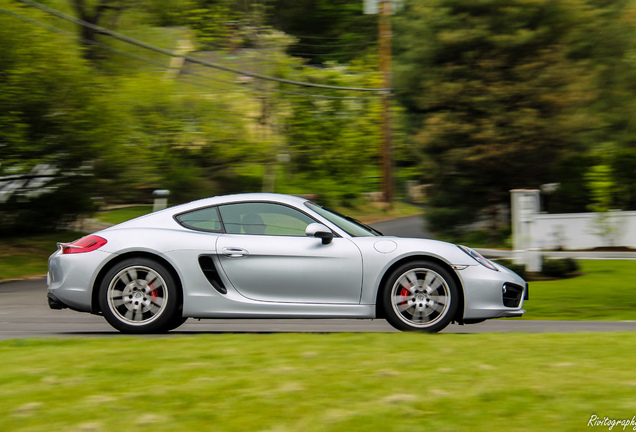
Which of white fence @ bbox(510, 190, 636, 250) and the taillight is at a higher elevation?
white fence @ bbox(510, 190, 636, 250)

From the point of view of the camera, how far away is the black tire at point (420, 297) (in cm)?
719

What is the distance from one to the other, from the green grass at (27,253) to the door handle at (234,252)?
424 inches

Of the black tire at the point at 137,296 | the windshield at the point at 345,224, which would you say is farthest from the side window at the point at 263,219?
the black tire at the point at 137,296

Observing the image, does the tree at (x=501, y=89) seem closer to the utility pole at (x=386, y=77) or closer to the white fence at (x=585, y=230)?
the white fence at (x=585, y=230)

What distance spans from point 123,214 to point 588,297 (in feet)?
74.9

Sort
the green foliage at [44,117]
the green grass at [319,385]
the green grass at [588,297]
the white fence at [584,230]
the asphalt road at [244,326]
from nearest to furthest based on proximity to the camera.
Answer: the green grass at [319,385]
the asphalt road at [244,326]
the green grass at [588,297]
the green foliage at [44,117]
the white fence at [584,230]

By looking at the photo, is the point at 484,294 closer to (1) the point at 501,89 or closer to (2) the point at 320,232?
(2) the point at 320,232

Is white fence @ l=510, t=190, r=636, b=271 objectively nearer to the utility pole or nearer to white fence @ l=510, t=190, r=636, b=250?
white fence @ l=510, t=190, r=636, b=250

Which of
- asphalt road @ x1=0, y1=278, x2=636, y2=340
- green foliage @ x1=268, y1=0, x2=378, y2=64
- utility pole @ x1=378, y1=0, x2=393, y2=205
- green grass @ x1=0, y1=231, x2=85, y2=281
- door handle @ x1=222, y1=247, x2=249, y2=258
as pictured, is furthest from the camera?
green foliage @ x1=268, y1=0, x2=378, y2=64

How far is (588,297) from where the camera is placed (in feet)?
42.5

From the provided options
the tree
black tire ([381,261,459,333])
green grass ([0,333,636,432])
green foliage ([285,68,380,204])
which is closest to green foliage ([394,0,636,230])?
the tree

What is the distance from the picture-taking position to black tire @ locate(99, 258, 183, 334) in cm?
733

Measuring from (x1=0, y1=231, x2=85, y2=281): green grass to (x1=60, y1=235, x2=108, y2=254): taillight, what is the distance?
390 inches

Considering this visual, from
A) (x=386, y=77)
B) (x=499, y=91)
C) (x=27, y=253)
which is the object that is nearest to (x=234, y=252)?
(x=27, y=253)
